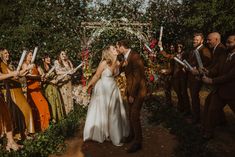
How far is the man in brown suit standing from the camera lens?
6.84m

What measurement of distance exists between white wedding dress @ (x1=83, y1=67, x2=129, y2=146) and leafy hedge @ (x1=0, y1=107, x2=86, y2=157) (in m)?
0.69

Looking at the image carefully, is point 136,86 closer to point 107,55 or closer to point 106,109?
point 107,55

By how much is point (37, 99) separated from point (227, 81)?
468cm

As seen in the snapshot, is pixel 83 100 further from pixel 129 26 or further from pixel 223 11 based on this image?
pixel 223 11

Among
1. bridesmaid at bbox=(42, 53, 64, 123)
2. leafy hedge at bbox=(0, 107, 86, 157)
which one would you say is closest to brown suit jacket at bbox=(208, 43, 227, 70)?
leafy hedge at bbox=(0, 107, 86, 157)

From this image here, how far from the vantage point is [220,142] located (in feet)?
24.9

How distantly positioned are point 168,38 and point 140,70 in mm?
12665

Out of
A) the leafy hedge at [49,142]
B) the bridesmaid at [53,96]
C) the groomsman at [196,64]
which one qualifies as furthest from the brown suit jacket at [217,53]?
the bridesmaid at [53,96]

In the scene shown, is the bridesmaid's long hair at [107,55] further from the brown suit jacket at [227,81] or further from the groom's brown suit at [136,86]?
the brown suit jacket at [227,81]

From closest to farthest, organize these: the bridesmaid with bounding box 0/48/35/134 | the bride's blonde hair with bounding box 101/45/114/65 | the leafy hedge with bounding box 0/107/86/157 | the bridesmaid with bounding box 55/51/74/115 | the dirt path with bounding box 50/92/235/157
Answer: the leafy hedge with bounding box 0/107/86/157 → the dirt path with bounding box 50/92/235/157 → the bridesmaid with bounding box 0/48/35/134 → the bride's blonde hair with bounding box 101/45/114/65 → the bridesmaid with bounding box 55/51/74/115

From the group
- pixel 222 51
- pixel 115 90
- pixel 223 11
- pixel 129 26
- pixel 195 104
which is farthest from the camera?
pixel 223 11

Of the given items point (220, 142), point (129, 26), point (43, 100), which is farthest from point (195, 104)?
point (129, 26)

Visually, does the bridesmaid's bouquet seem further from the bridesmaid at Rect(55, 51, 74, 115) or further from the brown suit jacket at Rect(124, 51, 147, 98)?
the brown suit jacket at Rect(124, 51, 147, 98)

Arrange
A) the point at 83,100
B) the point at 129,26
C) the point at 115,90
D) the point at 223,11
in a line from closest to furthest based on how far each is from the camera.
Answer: the point at 115,90 < the point at 83,100 < the point at 129,26 < the point at 223,11
